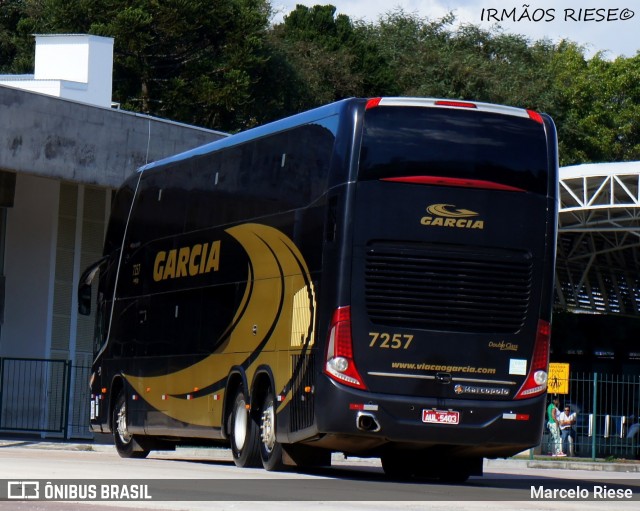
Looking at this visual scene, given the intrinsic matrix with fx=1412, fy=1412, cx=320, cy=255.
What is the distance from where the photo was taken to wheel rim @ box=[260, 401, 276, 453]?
56.3ft

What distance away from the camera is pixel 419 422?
15609mm

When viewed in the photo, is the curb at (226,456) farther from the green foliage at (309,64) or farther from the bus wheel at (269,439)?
the green foliage at (309,64)


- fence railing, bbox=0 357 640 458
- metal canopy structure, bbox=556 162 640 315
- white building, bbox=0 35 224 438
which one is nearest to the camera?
white building, bbox=0 35 224 438

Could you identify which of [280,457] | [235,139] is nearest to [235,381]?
[280,457]

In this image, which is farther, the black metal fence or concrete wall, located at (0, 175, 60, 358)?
concrete wall, located at (0, 175, 60, 358)

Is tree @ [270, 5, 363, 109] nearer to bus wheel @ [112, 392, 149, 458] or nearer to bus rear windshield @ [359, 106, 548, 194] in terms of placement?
bus wheel @ [112, 392, 149, 458]

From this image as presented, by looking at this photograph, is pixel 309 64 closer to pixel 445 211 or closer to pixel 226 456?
pixel 226 456

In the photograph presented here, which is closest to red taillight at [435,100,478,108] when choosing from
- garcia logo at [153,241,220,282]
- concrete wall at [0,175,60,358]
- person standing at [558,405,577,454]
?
garcia logo at [153,241,220,282]

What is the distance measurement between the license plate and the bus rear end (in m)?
0.01

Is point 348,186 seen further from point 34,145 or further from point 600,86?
point 600,86

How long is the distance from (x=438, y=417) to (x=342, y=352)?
4.26 ft

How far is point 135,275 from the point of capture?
2220 cm

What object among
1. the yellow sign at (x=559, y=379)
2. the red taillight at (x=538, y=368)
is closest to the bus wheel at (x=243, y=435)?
the red taillight at (x=538, y=368)

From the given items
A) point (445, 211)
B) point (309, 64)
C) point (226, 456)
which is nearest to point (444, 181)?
point (445, 211)
